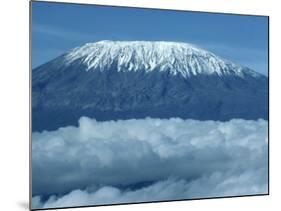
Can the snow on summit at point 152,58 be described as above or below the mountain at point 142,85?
above

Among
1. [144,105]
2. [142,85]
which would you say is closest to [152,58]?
[142,85]

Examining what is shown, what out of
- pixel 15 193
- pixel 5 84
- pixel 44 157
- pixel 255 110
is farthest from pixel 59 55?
pixel 255 110

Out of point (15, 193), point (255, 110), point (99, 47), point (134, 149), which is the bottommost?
point (15, 193)

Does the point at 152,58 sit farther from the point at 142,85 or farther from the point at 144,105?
the point at 144,105

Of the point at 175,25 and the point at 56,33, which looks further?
the point at 175,25

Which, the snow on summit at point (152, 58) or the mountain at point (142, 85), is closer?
Answer: the mountain at point (142, 85)

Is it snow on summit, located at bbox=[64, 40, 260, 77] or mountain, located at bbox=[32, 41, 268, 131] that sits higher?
snow on summit, located at bbox=[64, 40, 260, 77]

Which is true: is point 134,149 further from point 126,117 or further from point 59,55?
point 59,55
